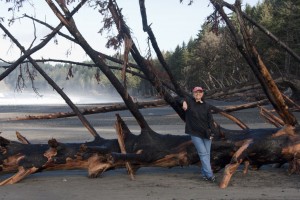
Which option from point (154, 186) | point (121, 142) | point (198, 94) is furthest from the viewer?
point (121, 142)

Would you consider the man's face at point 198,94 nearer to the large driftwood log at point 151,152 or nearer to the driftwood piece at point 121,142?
the large driftwood log at point 151,152

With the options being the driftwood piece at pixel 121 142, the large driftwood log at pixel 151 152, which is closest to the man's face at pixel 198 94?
the large driftwood log at pixel 151 152

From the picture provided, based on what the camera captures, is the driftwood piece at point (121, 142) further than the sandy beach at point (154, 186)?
Yes

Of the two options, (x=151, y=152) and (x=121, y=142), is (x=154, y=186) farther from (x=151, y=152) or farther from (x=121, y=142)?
(x=121, y=142)

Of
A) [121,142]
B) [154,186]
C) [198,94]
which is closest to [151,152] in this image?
[121,142]

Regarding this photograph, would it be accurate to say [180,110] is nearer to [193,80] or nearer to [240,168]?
[240,168]

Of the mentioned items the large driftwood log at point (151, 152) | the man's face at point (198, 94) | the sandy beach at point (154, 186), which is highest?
the man's face at point (198, 94)

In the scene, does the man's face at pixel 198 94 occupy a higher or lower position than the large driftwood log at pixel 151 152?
higher

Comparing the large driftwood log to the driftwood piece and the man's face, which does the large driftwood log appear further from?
the man's face

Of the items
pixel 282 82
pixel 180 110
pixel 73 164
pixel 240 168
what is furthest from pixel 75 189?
pixel 282 82

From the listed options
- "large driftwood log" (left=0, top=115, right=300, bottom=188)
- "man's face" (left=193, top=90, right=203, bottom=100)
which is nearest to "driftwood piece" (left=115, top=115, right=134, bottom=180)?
"large driftwood log" (left=0, top=115, right=300, bottom=188)

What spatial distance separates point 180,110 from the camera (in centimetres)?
723

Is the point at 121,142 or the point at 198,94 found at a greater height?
the point at 198,94

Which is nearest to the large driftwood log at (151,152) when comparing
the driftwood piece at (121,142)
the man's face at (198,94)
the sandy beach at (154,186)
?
the driftwood piece at (121,142)
